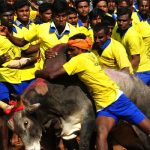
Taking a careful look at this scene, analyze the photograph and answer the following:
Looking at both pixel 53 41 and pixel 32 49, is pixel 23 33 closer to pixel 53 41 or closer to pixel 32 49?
pixel 32 49

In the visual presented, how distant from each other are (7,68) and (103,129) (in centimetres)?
216

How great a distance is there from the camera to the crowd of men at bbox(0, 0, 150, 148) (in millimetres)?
9719

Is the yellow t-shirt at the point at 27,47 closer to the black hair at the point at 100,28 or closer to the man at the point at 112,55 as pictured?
the man at the point at 112,55

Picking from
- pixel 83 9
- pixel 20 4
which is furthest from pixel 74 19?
pixel 20 4

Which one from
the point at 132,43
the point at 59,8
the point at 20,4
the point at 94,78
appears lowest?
the point at 132,43

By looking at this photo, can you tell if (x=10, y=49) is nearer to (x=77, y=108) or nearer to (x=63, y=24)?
(x=63, y=24)

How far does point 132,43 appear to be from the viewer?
10594mm

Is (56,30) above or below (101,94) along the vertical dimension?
above

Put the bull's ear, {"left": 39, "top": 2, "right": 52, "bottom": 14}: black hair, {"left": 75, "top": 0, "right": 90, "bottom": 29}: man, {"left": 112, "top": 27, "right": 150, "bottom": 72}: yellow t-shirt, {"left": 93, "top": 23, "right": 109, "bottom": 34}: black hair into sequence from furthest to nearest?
{"left": 75, "top": 0, "right": 90, "bottom": 29}: man
{"left": 39, "top": 2, "right": 52, "bottom": 14}: black hair
{"left": 112, "top": 27, "right": 150, "bottom": 72}: yellow t-shirt
{"left": 93, "top": 23, "right": 109, "bottom": 34}: black hair
the bull's ear

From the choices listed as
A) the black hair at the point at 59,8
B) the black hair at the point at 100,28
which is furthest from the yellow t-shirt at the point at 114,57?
the black hair at the point at 59,8

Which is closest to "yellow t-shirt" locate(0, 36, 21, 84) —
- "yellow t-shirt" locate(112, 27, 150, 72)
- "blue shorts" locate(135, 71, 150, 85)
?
"yellow t-shirt" locate(112, 27, 150, 72)

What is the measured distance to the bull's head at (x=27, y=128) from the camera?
8.80m

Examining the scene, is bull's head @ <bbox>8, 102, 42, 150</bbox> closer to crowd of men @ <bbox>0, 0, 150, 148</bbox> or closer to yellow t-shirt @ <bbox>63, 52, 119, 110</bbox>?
crowd of men @ <bbox>0, 0, 150, 148</bbox>

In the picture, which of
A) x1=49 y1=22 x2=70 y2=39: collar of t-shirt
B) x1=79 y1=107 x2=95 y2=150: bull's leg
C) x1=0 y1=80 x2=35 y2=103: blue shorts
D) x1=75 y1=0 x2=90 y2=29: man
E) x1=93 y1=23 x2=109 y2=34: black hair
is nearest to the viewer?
x1=79 y1=107 x2=95 y2=150: bull's leg
